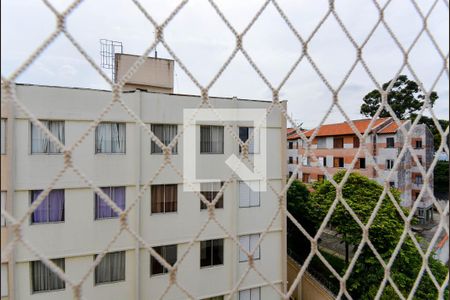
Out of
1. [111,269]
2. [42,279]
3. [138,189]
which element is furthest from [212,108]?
[42,279]

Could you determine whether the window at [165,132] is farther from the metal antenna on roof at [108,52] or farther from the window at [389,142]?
the window at [389,142]

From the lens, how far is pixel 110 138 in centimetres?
212

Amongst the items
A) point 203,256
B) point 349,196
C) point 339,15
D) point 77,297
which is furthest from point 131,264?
point 349,196

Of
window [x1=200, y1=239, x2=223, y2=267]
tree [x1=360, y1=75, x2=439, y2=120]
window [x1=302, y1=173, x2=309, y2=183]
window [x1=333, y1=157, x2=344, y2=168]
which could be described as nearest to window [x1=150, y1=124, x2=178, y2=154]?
window [x1=200, y1=239, x2=223, y2=267]

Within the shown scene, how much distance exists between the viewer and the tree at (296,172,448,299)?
2.32 metres

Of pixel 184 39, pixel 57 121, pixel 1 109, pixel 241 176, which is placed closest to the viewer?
pixel 1 109

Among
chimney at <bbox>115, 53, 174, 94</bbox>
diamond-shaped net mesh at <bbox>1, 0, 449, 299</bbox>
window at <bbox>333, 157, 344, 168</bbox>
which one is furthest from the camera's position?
window at <bbox>333, 157, 344, 168</bbox>

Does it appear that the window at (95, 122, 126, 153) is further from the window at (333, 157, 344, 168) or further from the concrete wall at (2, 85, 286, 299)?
the window at (333, 157, 344, 168)

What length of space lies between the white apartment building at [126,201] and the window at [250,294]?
0.01m

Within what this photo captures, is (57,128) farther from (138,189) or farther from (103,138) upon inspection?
(138,189)

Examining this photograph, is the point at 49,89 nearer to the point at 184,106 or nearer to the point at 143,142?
the point at 143,142

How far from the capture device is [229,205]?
2.43 metres

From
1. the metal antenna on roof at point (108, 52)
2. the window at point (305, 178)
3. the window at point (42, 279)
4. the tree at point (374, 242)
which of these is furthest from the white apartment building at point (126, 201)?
the window at point (305, 178)

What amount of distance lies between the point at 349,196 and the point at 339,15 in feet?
10.5
